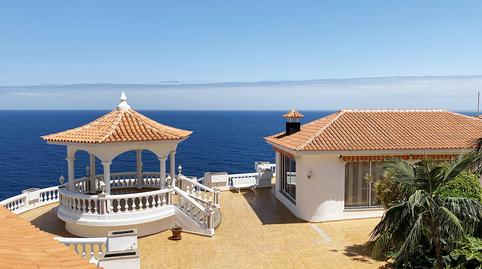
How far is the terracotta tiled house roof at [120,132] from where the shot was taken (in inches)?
705

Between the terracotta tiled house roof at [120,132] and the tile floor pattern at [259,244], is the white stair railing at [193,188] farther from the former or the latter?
the terracotta tiled house roof at [120,132]

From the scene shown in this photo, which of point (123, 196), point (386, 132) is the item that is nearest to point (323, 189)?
point (386, 132)

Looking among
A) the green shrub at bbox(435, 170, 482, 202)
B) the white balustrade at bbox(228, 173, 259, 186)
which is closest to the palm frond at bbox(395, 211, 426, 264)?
the green shrub at bbox(435, 170, 482, 202)

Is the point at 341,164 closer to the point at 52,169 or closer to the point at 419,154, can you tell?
the point at 419,154

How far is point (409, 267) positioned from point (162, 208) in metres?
11.3

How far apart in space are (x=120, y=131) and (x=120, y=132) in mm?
110

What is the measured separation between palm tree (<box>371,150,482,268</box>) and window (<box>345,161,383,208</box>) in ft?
30.8

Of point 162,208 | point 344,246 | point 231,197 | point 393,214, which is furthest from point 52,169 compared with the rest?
point 393,214

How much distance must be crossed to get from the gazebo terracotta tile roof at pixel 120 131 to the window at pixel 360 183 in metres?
9.08

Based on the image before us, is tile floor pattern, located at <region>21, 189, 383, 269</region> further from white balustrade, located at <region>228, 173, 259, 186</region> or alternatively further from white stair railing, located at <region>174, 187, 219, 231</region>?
white balustrade, located at <region>228, 173, 259, 186</region>

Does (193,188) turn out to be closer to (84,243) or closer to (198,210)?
(198,210)

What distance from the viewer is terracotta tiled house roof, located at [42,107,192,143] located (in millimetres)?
17906

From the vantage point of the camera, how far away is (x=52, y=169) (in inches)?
2803

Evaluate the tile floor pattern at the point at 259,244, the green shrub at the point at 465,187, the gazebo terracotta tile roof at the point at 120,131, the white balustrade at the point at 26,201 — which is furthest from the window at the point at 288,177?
the white balustrade at the point at 26,201
